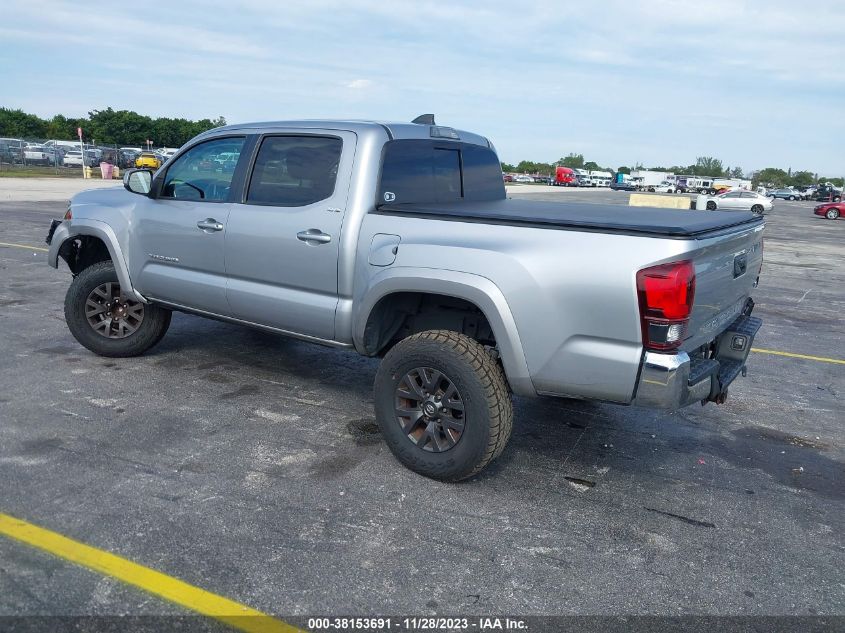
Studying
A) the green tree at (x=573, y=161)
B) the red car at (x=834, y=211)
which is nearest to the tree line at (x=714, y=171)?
the green tree at (x=573, y=161)

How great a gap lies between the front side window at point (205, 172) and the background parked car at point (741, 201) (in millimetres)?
36624

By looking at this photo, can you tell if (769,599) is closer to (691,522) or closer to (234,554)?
(691,522)

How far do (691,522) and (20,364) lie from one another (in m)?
5.04

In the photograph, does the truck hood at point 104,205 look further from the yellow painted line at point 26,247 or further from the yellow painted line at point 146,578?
the yellow painted line at point 26,247

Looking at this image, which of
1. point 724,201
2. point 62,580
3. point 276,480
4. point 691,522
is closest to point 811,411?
point 691,522

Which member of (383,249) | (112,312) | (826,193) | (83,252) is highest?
(826,193)

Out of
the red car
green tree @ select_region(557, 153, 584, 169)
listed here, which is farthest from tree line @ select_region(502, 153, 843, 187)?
the red car

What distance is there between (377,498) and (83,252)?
→ 3846 millimetres

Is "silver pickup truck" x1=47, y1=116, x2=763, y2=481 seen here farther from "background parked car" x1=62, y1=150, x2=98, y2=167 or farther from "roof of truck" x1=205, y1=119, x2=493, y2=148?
"background parked car" x1=62, y1=150, x2=98, y2=167

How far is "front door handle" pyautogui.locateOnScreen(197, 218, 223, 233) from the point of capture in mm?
4828

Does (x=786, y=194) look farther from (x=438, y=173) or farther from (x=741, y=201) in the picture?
(x=438, y=173)

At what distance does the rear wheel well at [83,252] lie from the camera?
590cm

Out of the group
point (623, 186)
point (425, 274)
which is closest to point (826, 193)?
point (623, 186)

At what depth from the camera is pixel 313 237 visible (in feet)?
14.1
